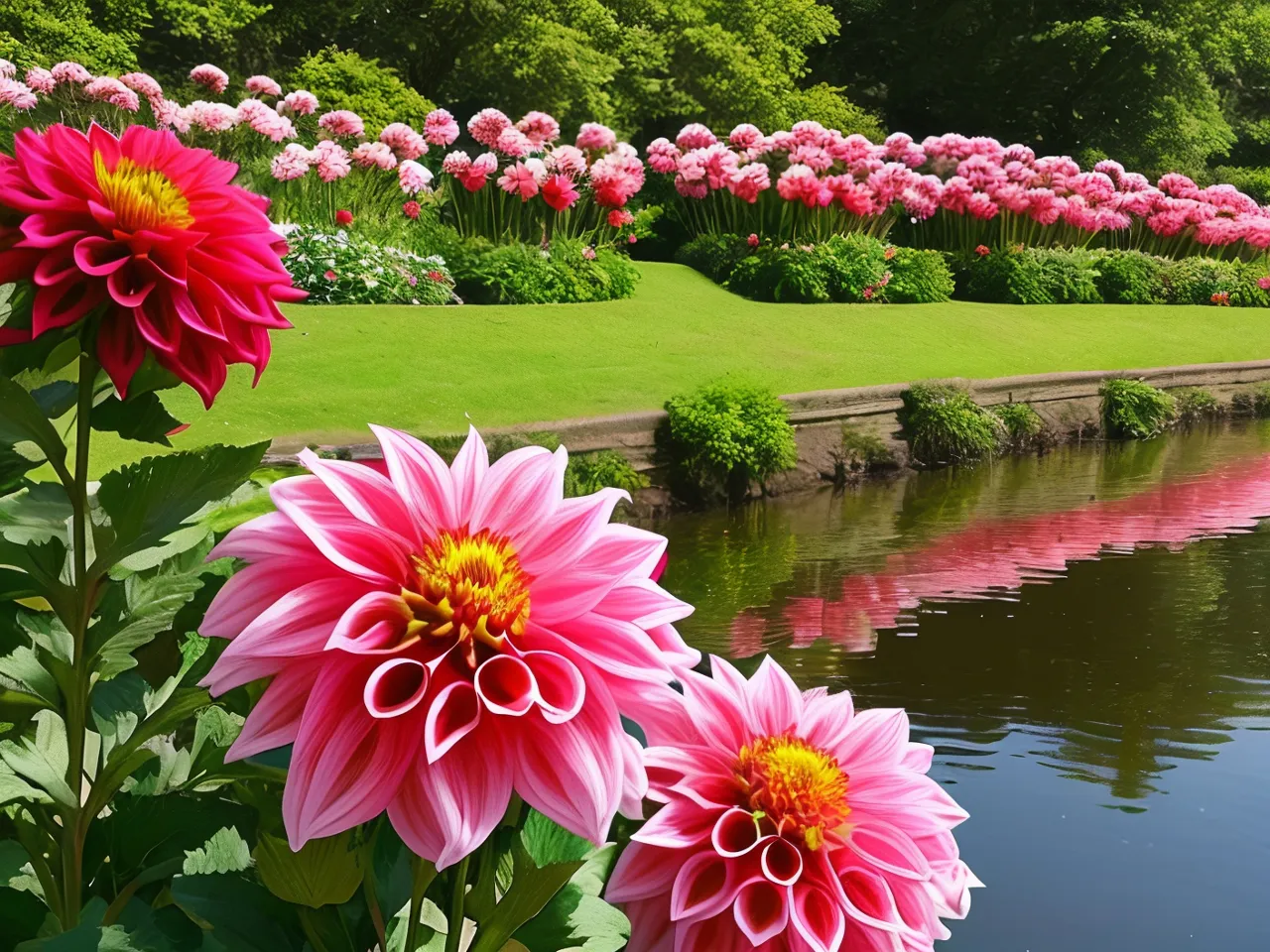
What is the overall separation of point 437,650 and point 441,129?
11336 millimetres

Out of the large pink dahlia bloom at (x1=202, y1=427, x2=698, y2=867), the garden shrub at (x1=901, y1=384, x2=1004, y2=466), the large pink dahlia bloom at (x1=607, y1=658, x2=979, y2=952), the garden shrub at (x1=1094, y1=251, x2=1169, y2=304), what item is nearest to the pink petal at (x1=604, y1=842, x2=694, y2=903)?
the large pink dahlia bloom at (x1=607, y1=658, x2=979, y2=952)

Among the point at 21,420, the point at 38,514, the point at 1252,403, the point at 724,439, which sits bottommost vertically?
the point at 1252,403

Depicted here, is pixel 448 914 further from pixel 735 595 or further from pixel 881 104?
pixel 881 104

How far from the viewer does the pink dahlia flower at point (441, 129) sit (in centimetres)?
1140

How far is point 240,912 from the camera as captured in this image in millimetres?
796

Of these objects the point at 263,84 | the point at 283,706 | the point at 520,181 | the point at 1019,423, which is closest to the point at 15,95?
the point at 263,84

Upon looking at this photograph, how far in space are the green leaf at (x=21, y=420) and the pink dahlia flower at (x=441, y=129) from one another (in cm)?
1081

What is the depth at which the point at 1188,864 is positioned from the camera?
317 centimetres

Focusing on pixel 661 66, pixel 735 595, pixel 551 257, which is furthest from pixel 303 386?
pixel 661 66

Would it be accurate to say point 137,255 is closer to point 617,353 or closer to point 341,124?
point 617,353

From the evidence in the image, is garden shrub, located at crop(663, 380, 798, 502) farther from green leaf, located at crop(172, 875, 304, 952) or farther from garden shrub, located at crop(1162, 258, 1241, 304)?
garden shrub, located at crop(1162, 258, 1241, 304)

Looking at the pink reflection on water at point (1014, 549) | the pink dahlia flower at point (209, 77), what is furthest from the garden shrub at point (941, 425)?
the pink dahlia flower at point (209, 77)

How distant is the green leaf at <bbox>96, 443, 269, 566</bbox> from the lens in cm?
92

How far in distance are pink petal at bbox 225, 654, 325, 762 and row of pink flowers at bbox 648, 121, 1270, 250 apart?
11775mm
